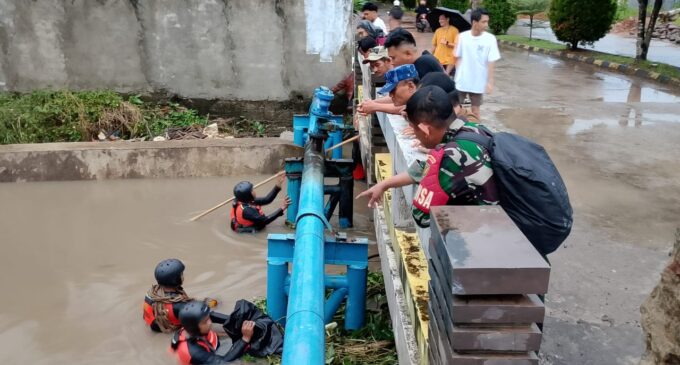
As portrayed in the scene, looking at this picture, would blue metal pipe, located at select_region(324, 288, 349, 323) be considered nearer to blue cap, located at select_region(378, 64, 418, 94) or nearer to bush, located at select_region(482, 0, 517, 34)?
blue cap, located at select_region(378, 64, 418, 94)

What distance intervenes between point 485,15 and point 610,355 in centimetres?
467

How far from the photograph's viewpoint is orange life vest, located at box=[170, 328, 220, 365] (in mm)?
4301

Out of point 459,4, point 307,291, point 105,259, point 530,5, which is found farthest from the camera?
point 459,4

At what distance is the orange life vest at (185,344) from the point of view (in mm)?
4301

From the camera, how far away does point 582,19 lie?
16.7 metres

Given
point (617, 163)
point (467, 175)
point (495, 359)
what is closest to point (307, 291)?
point (467, 175)

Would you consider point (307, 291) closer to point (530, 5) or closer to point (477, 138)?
point (477, 138)

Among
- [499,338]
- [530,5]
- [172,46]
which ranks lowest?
[499,338]

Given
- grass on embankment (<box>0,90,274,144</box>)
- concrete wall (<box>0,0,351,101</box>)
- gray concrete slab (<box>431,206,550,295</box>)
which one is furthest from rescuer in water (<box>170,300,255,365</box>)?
concrete wall (<box>0,0,351,101</box>)

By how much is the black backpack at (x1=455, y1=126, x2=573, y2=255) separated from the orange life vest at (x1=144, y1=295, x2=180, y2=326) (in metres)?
3.15

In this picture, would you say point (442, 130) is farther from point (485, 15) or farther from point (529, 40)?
point (529, 40)

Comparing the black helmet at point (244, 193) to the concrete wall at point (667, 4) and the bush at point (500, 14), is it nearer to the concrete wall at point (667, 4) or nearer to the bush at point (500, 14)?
the bush at point (500, 14)

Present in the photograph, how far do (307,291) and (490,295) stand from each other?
171 centimetres

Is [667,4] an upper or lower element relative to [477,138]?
upper
